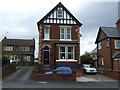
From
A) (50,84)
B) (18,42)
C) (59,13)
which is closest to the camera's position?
(50,84)

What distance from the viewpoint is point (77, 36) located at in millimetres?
24516

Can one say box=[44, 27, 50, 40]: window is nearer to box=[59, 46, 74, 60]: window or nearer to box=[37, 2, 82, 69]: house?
box=[37, 2, 82, 69]: house

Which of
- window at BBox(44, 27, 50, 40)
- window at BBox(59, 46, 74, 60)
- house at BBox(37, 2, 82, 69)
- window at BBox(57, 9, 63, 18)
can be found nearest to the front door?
house at BBox(37, 2, 82, 69)

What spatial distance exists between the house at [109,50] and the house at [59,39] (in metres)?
6.15

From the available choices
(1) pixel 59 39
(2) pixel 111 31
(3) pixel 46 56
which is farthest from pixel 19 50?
(2) pixel 111 31

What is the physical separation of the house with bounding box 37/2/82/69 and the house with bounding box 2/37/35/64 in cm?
2560

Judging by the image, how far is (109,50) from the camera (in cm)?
2703

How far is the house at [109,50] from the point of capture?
83.2 feet

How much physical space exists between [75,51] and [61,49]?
2121mm

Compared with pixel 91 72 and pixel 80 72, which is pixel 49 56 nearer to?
pixel 80 72

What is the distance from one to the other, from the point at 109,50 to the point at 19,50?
100ft

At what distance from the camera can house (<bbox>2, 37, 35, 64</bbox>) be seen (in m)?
48.2

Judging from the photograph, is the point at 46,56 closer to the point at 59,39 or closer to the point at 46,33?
the point at 59,39

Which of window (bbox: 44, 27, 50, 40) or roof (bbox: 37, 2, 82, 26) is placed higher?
roof (bbox: 37, 2, 82, 26)
